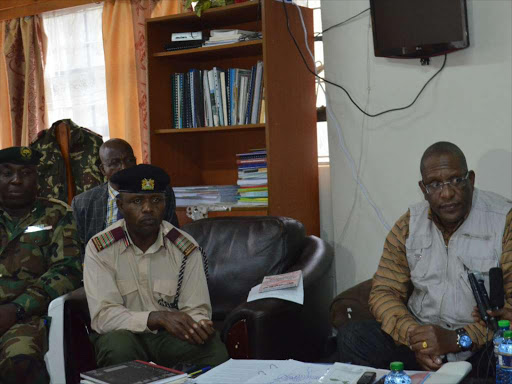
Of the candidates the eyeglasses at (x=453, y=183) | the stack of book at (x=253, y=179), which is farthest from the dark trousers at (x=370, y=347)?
the stack of book at (x=253, y=179)

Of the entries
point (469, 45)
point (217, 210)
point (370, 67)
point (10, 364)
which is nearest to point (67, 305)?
point (10, 364)

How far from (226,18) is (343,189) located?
1173 mm

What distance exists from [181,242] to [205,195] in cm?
101

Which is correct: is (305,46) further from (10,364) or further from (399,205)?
(10,364)

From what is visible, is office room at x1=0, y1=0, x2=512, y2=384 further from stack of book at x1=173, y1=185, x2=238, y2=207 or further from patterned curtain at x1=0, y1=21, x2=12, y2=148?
patterned curtain at x1=0, y1=21, x2=12, y2=148

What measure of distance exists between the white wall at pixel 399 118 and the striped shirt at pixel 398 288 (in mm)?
748

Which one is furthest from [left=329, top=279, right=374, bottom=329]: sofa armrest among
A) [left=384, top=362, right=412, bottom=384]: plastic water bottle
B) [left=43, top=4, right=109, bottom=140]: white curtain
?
[left=43, top=4, right=109, bottom=140]: white curtain

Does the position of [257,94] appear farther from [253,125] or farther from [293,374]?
[293,374]

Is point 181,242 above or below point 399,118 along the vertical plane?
below

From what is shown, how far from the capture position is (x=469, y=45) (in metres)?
3.18

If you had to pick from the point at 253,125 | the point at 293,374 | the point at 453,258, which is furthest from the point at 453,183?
the point at 253,125

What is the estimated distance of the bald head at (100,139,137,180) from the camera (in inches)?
144

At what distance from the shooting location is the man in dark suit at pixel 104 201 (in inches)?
142

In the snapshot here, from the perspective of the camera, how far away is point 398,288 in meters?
2.66
